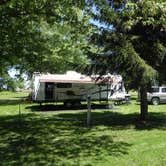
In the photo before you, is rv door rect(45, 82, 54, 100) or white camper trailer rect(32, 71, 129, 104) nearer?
white camper trailer rect(32, 71, 129, 104)

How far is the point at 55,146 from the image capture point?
1171 centimetres

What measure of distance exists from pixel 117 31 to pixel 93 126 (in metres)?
4.27

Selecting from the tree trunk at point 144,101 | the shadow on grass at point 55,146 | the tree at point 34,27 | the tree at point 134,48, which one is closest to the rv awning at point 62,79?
the tree at point 34,27

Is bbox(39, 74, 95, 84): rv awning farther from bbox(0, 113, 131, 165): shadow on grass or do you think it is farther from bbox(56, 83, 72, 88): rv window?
bbox(0, 113, 131, 165): shadow on grass

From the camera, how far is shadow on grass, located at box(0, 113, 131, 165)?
32.4ft

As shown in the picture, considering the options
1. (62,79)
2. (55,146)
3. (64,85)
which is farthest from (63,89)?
(55,146)

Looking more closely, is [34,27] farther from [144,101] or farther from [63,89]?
[63,89]

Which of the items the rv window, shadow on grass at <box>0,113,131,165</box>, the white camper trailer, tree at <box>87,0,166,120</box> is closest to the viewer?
shadow on grass at <box>0,113,131,165</box>

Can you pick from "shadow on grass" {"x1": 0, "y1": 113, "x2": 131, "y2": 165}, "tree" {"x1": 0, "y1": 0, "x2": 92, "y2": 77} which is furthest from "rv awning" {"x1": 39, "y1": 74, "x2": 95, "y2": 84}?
"shadow on grass" {"x1": 0, "y1": 113, "x2": 131, "y2": 165}

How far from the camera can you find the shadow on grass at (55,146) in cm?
988

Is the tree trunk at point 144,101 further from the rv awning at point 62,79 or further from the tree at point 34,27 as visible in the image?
the rv awning at point 62,79

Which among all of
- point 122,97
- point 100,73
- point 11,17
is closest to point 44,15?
point 11,17

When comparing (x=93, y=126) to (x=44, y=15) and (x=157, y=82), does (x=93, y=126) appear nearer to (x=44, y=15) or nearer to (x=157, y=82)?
(x=157, y=82)

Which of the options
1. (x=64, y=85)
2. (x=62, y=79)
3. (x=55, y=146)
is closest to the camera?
(x=55, y=146)
